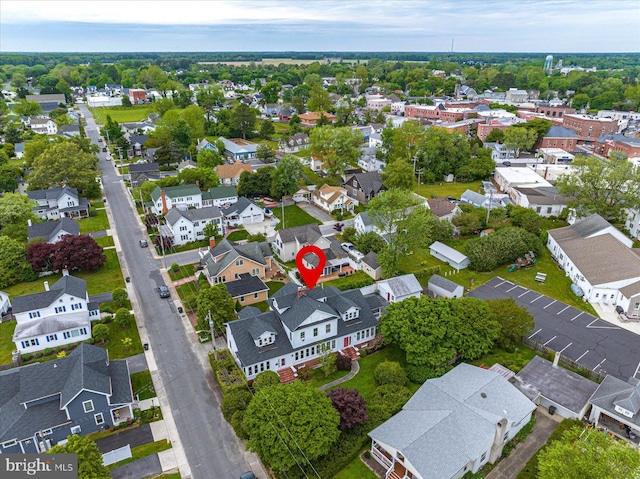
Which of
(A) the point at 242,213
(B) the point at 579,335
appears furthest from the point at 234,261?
(B) the point at 579,335

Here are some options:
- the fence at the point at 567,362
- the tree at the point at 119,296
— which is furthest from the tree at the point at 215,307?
the fence at the point at 567,362

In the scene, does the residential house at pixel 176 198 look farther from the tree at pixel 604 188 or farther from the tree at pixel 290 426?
the tree at pixel 604 188

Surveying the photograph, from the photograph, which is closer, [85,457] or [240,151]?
[85,457]

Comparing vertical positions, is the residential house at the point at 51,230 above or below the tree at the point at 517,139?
below

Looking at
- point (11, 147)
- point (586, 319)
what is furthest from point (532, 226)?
point (11, 147)

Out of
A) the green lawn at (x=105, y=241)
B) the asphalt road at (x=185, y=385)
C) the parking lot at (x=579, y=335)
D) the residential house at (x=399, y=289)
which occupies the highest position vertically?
the residential house at (x=399, y=289)

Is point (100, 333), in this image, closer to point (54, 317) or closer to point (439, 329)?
point (54, 317)
